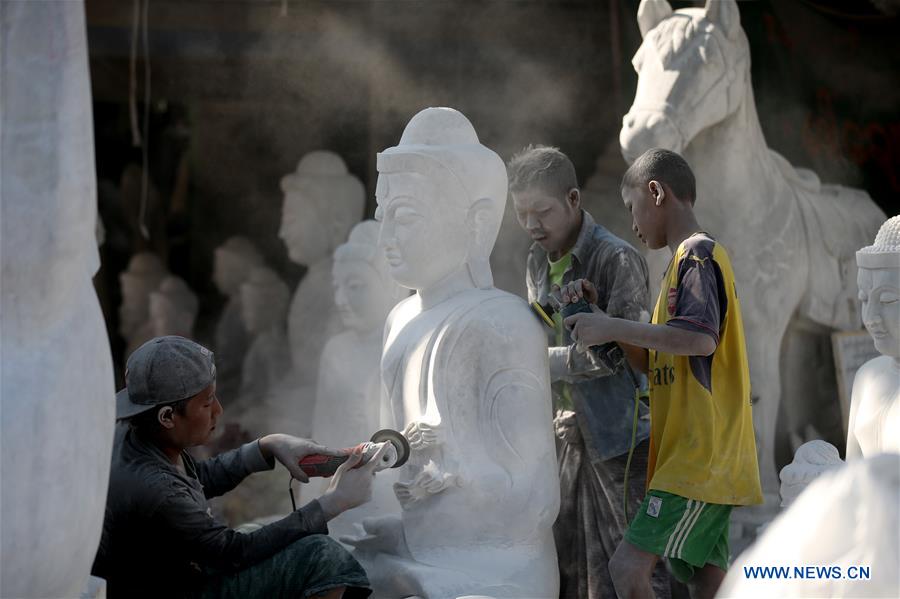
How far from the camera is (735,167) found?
258 inches

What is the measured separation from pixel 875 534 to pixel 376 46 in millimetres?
6538

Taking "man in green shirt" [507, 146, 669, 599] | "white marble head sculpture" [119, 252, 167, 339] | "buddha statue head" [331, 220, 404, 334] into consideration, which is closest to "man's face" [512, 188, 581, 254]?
"man in green shirt" [507, 146, 669, 599]

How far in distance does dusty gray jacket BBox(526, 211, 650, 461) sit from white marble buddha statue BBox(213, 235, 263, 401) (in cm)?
496

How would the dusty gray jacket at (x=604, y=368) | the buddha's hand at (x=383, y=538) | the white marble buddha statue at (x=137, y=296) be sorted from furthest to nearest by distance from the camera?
the white marble buddha statue at (x=137, y=296)
the dusty gray jacket at (x=604, y=368)
the buddha's hand at (x=383, y=538)

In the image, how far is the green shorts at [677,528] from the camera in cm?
390

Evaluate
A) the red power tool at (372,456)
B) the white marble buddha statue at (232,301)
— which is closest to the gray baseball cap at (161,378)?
the red power tool at (372,456)

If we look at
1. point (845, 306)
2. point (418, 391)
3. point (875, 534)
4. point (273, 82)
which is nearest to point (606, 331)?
point (418, 391)

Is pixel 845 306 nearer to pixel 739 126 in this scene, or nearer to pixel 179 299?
pixel 739 126

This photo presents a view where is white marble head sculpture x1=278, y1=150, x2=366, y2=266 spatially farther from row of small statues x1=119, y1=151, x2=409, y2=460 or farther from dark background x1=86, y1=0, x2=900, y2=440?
dark background x1=86, y1=0, x2=900, y2=440

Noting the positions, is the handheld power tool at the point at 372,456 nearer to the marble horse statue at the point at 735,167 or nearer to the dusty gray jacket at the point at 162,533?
the dusty gray jacket at the point at 162,533

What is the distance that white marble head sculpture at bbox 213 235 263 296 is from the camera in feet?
32.5

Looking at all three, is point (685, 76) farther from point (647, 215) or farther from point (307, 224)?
point (307, 224)

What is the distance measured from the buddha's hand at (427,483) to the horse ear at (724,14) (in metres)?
3.05

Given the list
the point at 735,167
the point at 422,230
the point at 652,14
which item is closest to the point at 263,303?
the point at 652,14
